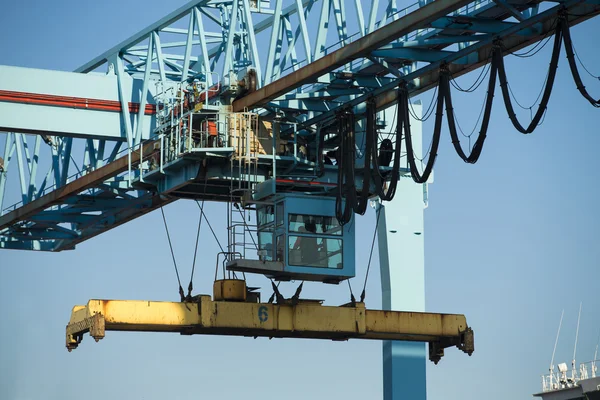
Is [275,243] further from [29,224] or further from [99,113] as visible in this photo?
[29,224]

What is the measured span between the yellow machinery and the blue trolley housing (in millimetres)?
1059

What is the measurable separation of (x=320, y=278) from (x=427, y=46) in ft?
25.9

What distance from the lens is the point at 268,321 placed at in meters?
39.9

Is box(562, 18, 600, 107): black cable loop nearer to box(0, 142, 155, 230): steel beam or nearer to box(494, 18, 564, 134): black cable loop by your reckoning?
box(494, 18, 564, 134): black cable loop

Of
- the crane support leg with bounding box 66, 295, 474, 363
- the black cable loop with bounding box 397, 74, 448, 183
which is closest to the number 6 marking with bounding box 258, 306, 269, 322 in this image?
the crane support leg with bounding box 66, 295, 474, 363

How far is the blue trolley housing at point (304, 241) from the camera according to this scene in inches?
1614

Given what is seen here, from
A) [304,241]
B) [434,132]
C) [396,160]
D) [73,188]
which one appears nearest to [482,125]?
[434,132]

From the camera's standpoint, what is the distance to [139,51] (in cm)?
5422

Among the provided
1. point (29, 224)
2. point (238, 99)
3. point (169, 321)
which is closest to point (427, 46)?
point (238, 99)

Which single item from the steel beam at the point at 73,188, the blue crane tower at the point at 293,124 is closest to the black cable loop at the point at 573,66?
the blue crane tower at the point at 293,124

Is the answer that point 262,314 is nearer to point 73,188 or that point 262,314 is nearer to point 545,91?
point 545,91

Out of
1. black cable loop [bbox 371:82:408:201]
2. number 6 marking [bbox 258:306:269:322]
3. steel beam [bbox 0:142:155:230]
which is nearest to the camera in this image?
black cable loop [bbox 371:82:408:201]

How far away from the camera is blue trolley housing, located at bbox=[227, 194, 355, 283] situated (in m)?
41.0

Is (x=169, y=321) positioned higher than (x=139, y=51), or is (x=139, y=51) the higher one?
(x=139, y=51)
